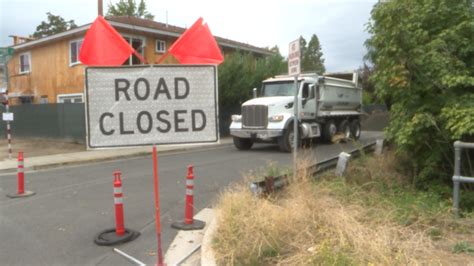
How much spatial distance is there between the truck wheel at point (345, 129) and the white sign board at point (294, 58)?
13224mm

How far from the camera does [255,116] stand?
16109 mm

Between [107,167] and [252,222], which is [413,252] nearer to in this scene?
[252,222]

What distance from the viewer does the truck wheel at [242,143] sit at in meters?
17.2

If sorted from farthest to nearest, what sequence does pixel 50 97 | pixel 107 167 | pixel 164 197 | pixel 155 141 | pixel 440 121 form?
pixel 50 97
pixel 107 167
pixel 164 197
pixel 440 121
pixel 155 141

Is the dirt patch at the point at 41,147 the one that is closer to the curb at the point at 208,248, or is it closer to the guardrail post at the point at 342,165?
the guardrail post at the point at 342,165

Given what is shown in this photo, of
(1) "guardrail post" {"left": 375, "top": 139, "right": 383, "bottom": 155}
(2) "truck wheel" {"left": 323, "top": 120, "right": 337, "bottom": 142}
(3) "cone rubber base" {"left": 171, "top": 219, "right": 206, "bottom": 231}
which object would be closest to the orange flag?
(3) "cone rubber base" {"left": 171, "top": 219, "right": 206, "bottom": 231}

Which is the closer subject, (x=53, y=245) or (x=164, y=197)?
(x=53, y=245)

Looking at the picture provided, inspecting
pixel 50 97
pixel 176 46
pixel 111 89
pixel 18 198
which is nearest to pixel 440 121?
pixel 176 46

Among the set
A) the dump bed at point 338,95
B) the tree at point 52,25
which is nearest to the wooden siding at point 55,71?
the dump bed at point 338,95

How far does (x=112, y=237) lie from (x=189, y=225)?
1.07 meters

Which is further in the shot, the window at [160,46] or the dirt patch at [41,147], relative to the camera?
the window at [160,46]

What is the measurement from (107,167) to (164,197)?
530cm

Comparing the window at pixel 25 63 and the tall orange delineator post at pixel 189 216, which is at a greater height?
the window at pixel 25 63

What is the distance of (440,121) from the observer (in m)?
7.71
